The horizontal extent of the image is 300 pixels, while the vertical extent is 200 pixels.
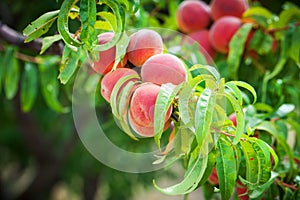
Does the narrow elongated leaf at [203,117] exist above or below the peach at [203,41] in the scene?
above

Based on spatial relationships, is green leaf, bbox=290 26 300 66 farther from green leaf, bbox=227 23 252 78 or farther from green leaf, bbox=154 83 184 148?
green leaf, bbox=154 83 184 148

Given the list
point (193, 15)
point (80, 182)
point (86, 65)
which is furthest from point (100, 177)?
point (86, 65)

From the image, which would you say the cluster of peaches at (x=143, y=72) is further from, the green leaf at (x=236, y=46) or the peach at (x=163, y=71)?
the green leaf at (x=236, y=46)

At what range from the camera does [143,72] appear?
365 mm

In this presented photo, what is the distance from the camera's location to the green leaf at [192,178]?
329 millimetres

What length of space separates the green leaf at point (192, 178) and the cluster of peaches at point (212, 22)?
34 cm

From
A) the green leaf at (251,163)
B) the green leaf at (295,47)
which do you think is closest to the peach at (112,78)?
the green leaf at (251,163)

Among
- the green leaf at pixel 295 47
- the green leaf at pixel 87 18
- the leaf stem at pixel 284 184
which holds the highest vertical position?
the green leaf at pixel 87 18

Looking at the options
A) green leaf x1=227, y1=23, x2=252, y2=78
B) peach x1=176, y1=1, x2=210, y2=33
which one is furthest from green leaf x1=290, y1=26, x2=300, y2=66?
peach x1=176, y1=1, x2=210, y2=33

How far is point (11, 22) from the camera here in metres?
1.03

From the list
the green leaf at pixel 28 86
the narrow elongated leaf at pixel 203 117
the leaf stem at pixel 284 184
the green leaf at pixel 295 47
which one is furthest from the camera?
the green leaf at pixel 28 86

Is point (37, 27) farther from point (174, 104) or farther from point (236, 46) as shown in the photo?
point (236, 46)

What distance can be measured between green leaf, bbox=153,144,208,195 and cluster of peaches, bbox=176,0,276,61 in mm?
339

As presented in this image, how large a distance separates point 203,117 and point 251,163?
0.09 metres
